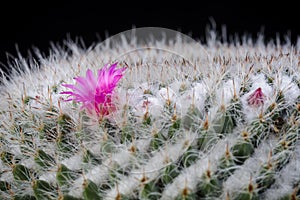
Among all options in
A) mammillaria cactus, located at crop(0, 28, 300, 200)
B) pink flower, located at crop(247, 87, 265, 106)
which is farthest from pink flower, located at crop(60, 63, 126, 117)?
pink flower, located at crop(247, 87, 265, 106)

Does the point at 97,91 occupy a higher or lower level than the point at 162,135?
higher

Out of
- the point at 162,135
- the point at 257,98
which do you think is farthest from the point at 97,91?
the point at 257,98

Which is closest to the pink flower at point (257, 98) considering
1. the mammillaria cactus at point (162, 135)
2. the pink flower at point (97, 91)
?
the mammillaria cactus at point (162, 135)

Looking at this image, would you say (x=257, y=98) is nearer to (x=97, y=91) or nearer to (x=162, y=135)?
(x=162, y=135)

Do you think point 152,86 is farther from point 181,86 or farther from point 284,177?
point 284,177

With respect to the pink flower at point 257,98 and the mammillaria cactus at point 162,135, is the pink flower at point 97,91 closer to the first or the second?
the mammillaria cactus at point 162,135

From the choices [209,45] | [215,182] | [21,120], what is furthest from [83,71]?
[209,45]
